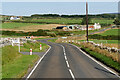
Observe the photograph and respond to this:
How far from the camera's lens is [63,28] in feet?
461

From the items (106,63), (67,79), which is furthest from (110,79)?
(106,63)

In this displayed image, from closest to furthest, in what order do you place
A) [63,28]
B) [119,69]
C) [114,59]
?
[119,69], [114,59], [63,28]

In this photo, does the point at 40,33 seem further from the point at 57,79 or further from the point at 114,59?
the point at 57,79

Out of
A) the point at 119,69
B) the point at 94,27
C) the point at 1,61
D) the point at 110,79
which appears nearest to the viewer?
the point at 110,79

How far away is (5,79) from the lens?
1380 centimetres

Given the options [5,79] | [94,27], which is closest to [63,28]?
[94,27]

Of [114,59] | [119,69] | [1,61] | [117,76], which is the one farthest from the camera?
[114,59]

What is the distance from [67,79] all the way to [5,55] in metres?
9.84

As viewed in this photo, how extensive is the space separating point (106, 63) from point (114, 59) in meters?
1.06

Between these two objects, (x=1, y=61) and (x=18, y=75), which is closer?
(x=18, y=75)

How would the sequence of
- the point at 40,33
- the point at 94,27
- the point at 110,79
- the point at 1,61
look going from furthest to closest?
the point at 94,27
the point at 40,33
the point at 1,61
the point at 110,79

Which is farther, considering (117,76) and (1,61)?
(1,61)

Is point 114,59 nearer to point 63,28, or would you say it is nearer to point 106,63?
point 106,63

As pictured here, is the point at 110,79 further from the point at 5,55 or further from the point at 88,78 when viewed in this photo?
the point at 5,55
